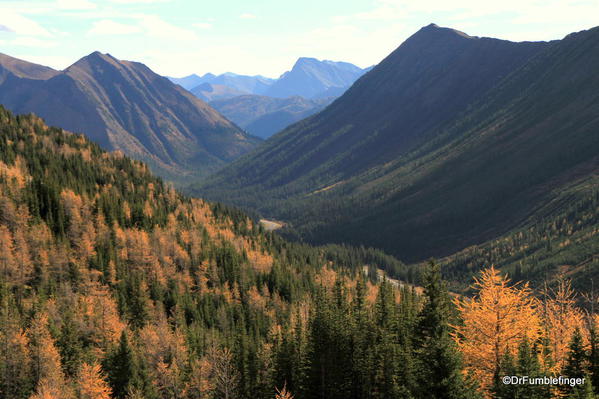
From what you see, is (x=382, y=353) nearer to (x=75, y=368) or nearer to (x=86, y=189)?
(x=75, y=368)

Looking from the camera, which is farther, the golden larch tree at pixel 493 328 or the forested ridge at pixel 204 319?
the forested ridge at pixel 204 319

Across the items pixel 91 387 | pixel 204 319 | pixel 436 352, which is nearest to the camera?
pixel 436 352

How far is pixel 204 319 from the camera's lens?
130875 millimetres

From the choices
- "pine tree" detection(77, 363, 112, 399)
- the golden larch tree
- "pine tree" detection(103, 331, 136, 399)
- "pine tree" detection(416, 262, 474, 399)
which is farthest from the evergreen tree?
the golden larch tree

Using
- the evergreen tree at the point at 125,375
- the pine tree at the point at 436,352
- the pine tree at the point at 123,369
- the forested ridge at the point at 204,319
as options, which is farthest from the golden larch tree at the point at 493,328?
the pine tree at the point at 123,369

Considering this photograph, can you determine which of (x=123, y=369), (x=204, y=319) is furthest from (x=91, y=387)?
(x=204, y=319)

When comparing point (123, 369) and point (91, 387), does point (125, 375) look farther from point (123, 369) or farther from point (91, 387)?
point (91, 387)

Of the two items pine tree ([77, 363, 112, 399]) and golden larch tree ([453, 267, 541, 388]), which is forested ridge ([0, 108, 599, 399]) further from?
pine tree ([77, 363, 112, 399])

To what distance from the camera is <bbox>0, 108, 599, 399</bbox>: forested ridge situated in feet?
117

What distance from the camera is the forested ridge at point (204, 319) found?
35.7m

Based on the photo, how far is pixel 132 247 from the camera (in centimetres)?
14988

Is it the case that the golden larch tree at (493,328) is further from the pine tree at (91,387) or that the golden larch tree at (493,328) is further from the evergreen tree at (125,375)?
the evergreen tree at (125,375)

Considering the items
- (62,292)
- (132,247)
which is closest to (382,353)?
(62,292)

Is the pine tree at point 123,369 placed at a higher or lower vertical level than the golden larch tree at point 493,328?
lower
